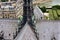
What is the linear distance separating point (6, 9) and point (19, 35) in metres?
19.1

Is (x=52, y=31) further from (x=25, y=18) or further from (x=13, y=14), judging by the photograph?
(x=13, y=14)

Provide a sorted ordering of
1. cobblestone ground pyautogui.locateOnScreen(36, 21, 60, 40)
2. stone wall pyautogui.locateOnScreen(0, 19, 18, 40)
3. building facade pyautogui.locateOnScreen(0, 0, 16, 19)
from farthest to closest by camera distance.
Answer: building facade pyautogui.locateOnScreen(0, 0, 16, 19)
stone wall pyautogui.locateOnScreen(0, 19, 18, 40)
cobblestone ground pyautogui.locateOnScreen(36, 21, 60, 40)

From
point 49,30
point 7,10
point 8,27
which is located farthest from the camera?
point 7,10

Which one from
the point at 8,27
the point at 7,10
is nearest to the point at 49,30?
the point at 8,27

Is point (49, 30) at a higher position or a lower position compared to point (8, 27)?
lower

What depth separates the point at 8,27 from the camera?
12.8 m

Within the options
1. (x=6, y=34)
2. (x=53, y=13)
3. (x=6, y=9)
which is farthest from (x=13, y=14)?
(x=6, y=34)

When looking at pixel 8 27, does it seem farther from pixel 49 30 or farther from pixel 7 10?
pixel 7 10

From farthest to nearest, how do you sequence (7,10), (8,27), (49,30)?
(7,10)
(8,27)
(49,30)

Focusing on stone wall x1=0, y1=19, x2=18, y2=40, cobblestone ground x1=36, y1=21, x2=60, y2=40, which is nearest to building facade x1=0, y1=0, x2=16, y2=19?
stone wall x1=0, y1=19, x2=18, y2=40

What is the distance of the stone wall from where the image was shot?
503 inches

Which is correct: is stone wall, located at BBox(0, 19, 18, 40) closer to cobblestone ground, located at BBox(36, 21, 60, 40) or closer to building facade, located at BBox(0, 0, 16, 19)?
cobblestone ground, located at BBox(36, 21, 60, 40)

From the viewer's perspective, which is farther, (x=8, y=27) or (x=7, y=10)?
(x=7, y=10)

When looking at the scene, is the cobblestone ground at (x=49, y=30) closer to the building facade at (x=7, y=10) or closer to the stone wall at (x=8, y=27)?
the stone wall at (x=8, y=27)
